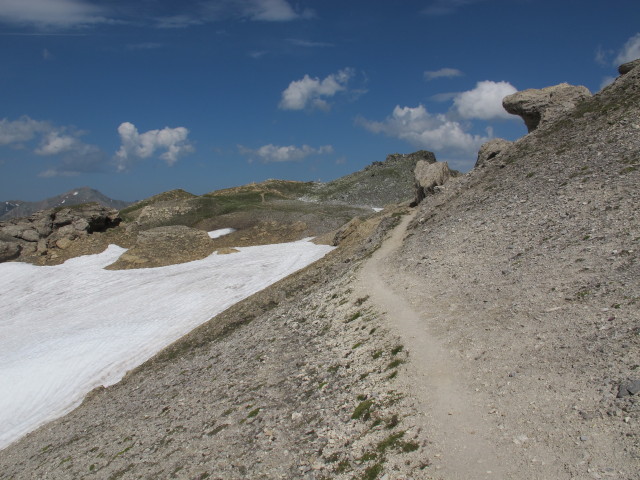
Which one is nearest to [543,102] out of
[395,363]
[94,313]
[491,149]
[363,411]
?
[491,149]

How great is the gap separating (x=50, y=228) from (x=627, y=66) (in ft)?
236

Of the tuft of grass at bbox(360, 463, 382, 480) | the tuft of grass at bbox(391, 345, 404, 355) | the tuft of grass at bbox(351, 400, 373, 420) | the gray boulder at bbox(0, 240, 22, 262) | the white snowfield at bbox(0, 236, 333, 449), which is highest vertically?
the gray boulder at bbox(0, 240, 22, 262)

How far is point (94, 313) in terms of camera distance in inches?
1719

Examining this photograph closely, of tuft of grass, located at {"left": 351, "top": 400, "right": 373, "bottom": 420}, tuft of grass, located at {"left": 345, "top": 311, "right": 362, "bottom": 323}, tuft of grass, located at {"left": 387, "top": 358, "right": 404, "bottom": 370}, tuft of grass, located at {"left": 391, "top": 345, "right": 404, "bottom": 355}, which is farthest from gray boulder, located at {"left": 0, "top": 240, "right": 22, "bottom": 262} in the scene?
tuft of grass, located at {"left": 351, "top": 400, "right": 373, "bottom": 420}

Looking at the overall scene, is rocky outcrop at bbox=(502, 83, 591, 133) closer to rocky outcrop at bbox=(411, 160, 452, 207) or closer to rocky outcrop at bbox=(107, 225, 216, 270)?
rocky outcrop at bbox=(411, 160, 452, 207)

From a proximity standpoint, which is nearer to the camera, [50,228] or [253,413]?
[253,413]

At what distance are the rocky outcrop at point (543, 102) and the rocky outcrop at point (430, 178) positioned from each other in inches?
323

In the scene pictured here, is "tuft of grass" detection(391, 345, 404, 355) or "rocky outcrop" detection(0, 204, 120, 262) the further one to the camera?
"rocky outcrop" detection(0, 204, 120, 262)

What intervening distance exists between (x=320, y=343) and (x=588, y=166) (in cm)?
1938

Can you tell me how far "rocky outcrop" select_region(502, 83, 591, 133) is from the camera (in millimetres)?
40062

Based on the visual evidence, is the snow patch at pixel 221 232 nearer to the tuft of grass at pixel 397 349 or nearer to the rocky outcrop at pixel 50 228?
the rocky outcrop at pixel 50 228

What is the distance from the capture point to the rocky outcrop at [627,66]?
38281mm

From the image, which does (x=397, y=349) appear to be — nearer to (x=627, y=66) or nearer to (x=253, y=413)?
(x=253, y=413)

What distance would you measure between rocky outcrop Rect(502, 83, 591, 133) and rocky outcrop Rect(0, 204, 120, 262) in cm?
5644
